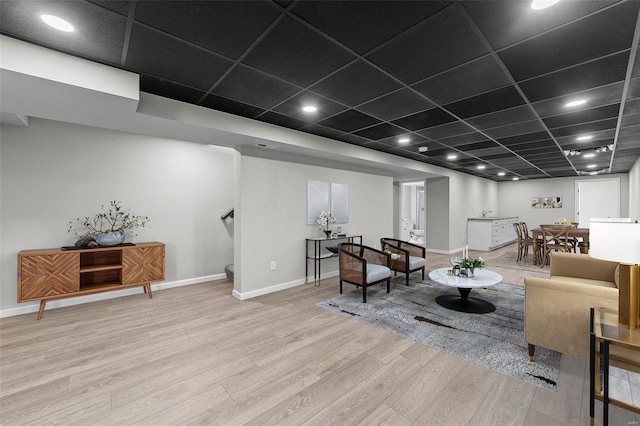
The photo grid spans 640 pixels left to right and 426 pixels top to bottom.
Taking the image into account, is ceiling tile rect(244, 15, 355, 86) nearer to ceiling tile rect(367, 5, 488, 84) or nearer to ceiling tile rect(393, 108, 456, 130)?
ceiling tile rect(367, 5, 488, 84)

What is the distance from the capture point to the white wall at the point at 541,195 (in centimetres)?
866

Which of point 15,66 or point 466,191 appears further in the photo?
point 466,191

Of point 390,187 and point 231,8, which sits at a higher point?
point 231,8

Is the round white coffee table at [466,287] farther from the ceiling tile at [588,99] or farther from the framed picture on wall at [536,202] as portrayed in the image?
the framed picture on wall at [536,202]

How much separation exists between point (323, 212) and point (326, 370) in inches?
123

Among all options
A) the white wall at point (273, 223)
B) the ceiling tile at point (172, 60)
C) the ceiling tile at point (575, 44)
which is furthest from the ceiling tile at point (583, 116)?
the ceiling tile at point (172, 60)

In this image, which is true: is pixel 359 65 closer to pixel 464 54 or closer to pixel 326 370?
pixel 464 54

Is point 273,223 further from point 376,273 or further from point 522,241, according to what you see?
point 522,241

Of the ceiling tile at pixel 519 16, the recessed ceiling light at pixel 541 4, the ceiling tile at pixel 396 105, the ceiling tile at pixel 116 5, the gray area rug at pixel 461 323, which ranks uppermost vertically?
the ceiling tile at pixel 396 105

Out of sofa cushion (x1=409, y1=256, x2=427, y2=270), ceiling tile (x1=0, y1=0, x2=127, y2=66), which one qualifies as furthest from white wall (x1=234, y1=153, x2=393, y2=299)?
ceiling tile (x1=0, y1=0, x2=127, y2=66)

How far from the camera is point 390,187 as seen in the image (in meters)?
6.80

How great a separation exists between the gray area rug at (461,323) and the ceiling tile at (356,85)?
263 cm

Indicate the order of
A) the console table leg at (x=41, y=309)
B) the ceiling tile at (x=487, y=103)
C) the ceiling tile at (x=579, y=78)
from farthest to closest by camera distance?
the console table leg at (x=41, y=309)
the ceiling tile at (x=487, y=103)
the ceiling tile at (x=579, y=78)

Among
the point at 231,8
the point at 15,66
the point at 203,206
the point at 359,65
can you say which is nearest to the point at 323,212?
the point at 203,206
